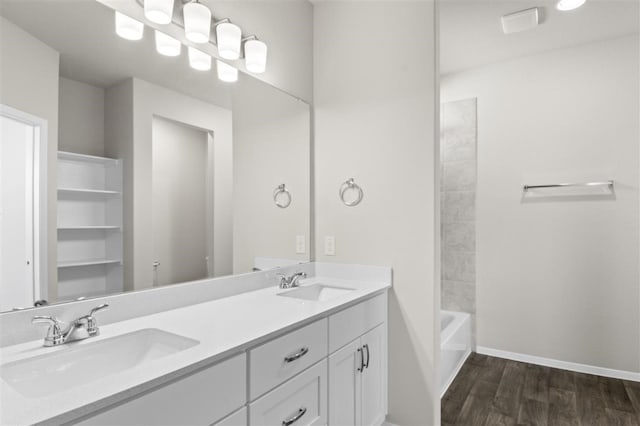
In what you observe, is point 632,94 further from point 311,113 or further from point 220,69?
point 220,69

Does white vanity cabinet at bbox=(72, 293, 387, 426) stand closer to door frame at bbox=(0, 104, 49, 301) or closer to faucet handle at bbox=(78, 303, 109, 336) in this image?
faucet handle at bbox=(78, 303, 109, 336)

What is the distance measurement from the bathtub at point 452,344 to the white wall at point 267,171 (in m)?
1.27

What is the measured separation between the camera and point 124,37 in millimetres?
1399

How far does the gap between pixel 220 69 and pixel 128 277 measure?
1.08 meters

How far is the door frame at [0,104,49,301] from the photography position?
1153mm

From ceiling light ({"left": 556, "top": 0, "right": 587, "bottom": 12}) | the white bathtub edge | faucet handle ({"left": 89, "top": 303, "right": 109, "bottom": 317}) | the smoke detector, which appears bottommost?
the white bathtub edge

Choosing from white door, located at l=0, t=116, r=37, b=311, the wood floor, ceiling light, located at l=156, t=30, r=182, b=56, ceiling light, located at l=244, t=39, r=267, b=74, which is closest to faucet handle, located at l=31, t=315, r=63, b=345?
white door, located at l=0, t=116, r=37, b=311

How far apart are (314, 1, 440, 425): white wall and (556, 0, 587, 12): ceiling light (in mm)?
963

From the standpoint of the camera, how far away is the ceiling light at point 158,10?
1406mm

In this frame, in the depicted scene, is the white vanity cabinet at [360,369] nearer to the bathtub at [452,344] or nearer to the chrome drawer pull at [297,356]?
the chrome drawer pull at [297,356]

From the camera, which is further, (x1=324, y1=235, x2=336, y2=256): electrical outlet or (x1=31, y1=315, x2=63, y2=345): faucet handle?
Answer: (x1=324, y1=235, x2=336, y2=256): electrical outlet

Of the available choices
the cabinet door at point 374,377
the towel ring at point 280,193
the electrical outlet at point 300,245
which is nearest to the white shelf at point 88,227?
the towel ring at point 280,193

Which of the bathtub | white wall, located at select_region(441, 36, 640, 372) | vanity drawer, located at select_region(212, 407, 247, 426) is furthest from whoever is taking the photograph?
white wall, located at select_region(441, 36, 640, 372)

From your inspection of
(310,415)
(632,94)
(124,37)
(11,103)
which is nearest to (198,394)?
(310,415)
